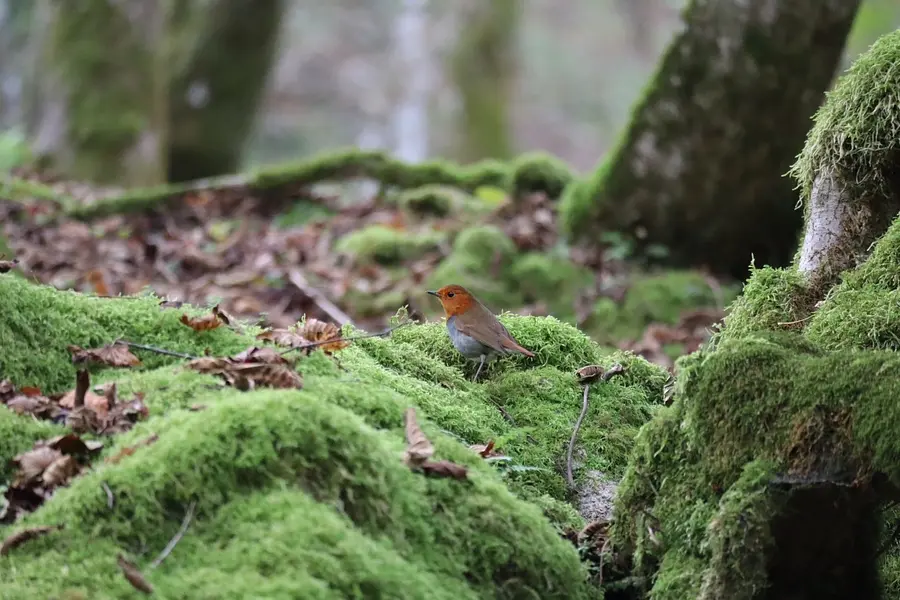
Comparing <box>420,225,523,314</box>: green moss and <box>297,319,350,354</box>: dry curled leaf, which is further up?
<box>420,225,523,314</box>: green moss

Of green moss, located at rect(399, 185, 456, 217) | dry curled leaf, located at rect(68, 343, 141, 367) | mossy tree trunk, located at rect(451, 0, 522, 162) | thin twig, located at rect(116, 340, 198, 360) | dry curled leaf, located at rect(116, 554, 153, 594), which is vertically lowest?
dry curled leaf, located at rect(116, 554, 153, 594)

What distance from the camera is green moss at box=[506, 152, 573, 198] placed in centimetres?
978

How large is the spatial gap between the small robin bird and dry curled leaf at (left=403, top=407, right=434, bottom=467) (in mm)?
833

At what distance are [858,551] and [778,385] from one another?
0.58 meters

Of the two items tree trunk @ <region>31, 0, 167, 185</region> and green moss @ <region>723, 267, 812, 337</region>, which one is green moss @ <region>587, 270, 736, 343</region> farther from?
tree trunk @ <region>31, 0, 167, 185</region>

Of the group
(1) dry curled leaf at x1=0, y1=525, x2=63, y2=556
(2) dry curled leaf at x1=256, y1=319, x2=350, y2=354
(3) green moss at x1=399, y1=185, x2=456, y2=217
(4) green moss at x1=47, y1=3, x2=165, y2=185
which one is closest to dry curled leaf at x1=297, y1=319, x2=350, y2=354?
(2) dry curled leaf at x1=256, y1=319, x2=350, y2=354

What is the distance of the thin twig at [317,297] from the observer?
752 centimetres

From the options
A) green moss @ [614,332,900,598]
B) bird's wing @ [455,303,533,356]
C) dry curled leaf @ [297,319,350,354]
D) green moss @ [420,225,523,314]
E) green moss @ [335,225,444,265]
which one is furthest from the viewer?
green moss @ [335,225,444,265]

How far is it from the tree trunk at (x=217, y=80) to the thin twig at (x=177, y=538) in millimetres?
12308

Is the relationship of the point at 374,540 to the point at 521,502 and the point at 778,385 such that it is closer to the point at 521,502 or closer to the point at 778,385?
the point at 521,502

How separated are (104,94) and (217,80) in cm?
260

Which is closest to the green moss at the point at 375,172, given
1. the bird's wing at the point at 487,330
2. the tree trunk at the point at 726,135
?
the tree trunk at the point at 726,135

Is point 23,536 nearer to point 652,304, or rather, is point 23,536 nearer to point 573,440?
point 573,440

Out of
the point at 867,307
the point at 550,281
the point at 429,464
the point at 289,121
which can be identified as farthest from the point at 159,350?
the point at 289,121
